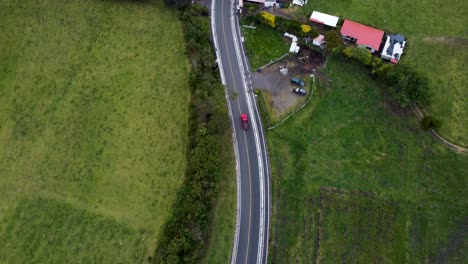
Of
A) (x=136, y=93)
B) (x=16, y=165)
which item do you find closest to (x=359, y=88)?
(x=136, y=93)

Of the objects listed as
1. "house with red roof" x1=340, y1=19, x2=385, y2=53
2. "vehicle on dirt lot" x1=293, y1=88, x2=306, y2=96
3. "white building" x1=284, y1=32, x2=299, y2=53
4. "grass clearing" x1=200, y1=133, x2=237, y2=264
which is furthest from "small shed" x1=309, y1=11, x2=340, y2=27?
"grass clearing" x1=200, y1=133, x2=237, y2=264

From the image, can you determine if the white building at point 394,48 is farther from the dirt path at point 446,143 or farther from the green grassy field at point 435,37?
the dirt path at point 446,143

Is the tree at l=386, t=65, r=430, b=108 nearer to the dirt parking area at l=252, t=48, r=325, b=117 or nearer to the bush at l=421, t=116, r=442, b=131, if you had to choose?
the bush at l=421, t=116, r=442, b=131

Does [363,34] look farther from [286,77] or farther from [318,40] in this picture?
[286,77]

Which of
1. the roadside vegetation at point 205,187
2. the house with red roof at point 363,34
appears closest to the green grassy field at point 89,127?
the roadside vegetation at point 205,187

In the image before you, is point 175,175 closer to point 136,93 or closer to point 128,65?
point 136,93

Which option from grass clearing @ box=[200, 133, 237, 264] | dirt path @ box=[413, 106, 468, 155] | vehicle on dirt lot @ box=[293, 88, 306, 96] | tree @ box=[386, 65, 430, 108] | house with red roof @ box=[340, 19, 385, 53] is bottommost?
grass clearing @ box=[200, 133, 237, 264]

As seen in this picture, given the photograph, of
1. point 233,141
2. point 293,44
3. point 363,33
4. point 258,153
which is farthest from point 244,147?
point 363,33

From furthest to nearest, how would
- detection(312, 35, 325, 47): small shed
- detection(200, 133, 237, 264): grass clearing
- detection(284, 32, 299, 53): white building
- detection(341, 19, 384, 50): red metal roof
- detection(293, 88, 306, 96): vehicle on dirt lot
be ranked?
detection(284, 32, 299, 53): white building < detection(312, 35, 325, 47): small shed < detection(341, 19, 384, 50): red metal roof < detection(293, 88, 306, 96): vehicle on dirt lot < detection(200, 133, 237, 264): grass clearing
